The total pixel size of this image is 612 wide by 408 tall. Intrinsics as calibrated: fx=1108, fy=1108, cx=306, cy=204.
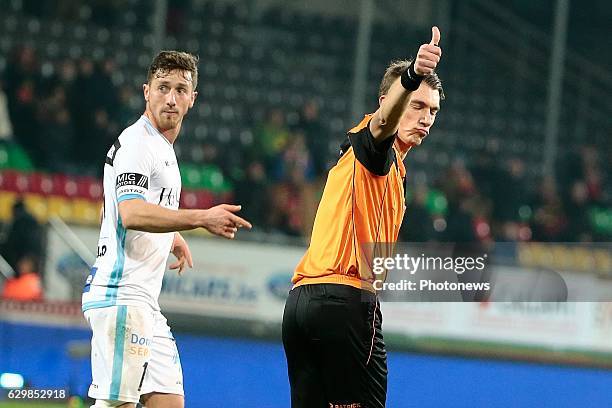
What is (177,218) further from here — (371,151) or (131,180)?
(371,151)

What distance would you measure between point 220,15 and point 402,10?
11.7 feet

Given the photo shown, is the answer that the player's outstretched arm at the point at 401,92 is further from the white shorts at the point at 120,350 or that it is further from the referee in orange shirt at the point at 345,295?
the white shorts at the point at 120,350

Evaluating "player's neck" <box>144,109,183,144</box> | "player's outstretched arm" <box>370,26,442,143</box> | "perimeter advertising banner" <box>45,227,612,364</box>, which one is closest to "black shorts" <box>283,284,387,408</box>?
"player's outstretched arm" <box>370,26,442,143</box>

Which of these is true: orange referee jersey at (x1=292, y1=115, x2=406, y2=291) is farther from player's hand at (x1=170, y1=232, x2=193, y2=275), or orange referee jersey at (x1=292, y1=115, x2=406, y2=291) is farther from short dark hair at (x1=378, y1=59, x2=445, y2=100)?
player's hand at (x1=170, y1=232, x2=193, y2=275)

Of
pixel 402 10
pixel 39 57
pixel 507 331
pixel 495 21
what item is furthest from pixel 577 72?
pixel 507 331

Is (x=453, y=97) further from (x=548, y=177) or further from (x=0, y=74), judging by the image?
(x=0, y=74)

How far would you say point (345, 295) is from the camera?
4477 mm

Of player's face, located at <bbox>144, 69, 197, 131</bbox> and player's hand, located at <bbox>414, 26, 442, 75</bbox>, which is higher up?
player's face, located at <bbox>144, 69, 197, 131</bbox>

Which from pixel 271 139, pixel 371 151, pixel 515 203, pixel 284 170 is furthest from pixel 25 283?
pixel 515 203

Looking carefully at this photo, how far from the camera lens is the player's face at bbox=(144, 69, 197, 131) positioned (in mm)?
5188

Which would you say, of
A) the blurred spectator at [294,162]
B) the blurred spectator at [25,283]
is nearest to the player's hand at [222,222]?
the blurred spectator at [25,283]

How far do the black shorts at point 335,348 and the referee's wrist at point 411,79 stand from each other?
34.9 inches

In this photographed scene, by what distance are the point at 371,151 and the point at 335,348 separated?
80 cm

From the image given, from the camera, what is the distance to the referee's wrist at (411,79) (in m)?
4.08
